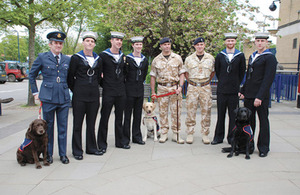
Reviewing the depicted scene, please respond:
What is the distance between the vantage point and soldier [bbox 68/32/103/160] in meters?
4.62

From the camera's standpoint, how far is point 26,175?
398 cm

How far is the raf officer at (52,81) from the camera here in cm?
434

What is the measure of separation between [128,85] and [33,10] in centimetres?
633

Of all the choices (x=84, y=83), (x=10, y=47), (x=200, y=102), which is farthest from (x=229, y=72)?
(x=10, y=47)

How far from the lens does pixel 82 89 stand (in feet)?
15.3

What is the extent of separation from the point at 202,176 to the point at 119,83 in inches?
90.3

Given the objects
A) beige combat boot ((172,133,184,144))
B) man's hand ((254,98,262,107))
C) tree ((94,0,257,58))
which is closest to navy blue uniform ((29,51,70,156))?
beige combat boot ((172,133,184,144))

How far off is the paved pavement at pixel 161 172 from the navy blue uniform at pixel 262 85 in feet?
1.27

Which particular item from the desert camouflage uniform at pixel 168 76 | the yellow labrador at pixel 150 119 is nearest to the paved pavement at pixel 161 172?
the yellow labrador at pixel 150 119

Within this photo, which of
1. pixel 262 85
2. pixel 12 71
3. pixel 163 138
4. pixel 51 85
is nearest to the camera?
pixel 51 85

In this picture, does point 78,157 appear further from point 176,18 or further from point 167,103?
point 176,18

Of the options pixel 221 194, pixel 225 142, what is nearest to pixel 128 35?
pixel 225 142

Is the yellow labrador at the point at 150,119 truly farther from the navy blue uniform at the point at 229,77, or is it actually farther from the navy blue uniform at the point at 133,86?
the navy blue uniform at the point at 229,77

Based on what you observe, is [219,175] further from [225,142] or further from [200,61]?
[200,61]
